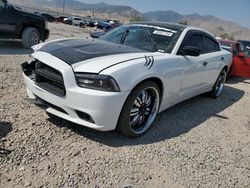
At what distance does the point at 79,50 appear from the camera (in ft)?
13.5

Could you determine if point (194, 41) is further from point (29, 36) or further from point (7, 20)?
point (29, 36)

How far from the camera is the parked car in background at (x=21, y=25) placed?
963 cm

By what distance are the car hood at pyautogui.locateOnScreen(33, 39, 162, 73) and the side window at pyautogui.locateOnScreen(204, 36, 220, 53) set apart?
2.10 m

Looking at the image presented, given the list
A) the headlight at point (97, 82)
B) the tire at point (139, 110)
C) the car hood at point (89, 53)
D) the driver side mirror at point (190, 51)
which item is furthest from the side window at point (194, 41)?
the headlight at point (97, 82)

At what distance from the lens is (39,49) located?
4.35 meters

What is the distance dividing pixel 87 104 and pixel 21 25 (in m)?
7.57

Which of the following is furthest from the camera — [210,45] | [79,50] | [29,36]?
[29,36]

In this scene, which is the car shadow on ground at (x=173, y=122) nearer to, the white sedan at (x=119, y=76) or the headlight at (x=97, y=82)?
the white sedan at (x=119, y=76)

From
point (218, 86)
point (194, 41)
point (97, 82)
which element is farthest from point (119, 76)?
point (218, 86)

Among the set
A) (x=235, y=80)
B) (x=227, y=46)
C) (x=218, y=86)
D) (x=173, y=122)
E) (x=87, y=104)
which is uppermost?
(x=227, y=46)

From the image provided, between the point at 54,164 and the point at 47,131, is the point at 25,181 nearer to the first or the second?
the point at 54,164

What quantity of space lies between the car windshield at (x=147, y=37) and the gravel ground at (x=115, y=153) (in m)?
1.18

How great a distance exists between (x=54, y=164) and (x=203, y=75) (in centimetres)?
337

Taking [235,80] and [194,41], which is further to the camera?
[235,80]
